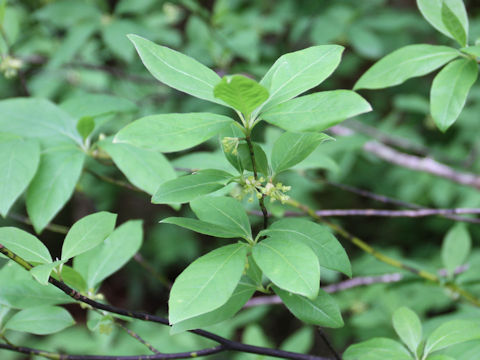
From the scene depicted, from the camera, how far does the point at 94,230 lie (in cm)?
90

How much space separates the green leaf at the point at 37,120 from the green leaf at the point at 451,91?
1.04m

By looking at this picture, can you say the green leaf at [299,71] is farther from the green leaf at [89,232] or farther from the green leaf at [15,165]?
the green leaf at [15,165]

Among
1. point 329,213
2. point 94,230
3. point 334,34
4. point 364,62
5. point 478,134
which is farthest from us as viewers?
point 364,62

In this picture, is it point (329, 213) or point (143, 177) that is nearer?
point (143, 177)

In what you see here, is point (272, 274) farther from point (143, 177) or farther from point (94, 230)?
point (143, 177)

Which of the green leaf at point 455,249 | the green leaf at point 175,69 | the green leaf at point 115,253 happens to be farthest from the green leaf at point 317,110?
the green leaf at point 455,249

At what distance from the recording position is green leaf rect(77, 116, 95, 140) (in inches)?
52.6

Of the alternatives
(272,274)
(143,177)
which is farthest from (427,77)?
(272,274)

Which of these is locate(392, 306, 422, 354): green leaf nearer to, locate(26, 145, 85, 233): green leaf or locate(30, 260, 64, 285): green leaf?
locate(30, 260, 64, 285): green leaf

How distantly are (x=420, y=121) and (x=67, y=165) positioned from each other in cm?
393

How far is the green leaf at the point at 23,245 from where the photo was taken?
871 mm

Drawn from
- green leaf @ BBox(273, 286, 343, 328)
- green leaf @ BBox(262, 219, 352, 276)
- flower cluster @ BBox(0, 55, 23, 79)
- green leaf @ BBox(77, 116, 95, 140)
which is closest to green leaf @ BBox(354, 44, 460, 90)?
green leaf @ BBox(262, 219, 352, 276)

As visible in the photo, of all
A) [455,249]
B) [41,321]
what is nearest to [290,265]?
[41,321]

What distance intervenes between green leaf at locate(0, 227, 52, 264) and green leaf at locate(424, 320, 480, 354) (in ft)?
2.62
